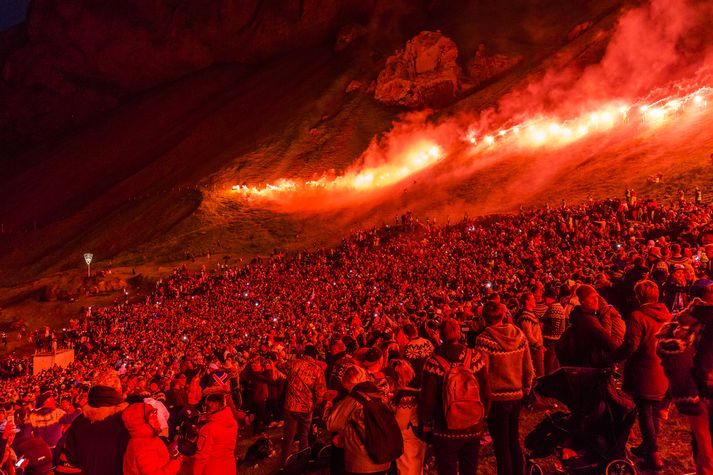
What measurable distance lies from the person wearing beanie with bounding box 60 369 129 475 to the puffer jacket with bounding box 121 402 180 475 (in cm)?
11

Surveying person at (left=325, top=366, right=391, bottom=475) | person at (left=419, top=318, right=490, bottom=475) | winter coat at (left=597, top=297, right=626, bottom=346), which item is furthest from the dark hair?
person at (left=325, top=366, right=391, bottom=475)

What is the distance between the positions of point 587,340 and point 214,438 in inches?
136

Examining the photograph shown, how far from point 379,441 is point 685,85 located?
51326mm

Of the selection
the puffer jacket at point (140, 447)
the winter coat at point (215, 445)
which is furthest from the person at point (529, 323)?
the puffer jacket at point (140, 447)

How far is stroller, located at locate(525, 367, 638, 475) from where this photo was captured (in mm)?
5223

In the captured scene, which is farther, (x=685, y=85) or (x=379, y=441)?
(x=685, y=85)

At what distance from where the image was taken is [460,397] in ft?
16.3

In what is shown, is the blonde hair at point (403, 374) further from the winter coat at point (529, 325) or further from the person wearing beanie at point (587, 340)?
the winter coat at point (529, 325)

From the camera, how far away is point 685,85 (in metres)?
46.5

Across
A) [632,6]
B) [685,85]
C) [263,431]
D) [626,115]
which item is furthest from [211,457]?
[632,6]

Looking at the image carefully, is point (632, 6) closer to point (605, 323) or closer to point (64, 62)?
point (605, 323)

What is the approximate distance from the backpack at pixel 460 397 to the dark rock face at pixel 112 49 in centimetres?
9518

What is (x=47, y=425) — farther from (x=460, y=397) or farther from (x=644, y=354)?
(x=644, y=354)

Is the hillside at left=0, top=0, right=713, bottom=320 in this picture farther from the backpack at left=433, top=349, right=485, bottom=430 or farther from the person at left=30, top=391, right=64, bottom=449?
the person at left=30, top=391, right=64, bottom=449
